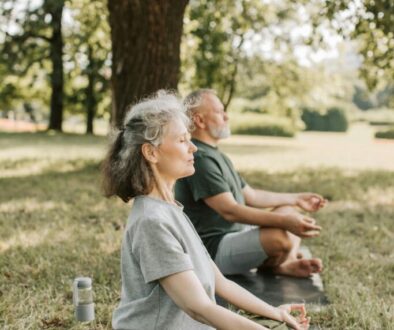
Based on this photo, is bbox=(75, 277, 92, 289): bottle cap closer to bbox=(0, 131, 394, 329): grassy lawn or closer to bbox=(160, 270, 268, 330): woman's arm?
bbox=(0, 131, 394, 329): grassy lawn

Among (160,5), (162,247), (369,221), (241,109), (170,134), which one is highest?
(160,5)

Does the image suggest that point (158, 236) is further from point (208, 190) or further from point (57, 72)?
point (57, 72)

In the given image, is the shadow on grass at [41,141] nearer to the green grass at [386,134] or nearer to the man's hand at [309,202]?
the man's hand at [309,202]

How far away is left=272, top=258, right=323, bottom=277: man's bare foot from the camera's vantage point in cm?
433

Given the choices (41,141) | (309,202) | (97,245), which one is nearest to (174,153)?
(309,202)

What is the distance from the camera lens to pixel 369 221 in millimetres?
6645

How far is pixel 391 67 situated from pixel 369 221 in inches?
187

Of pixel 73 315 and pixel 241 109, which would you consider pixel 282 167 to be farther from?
pixel 241 109

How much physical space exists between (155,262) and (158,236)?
0.10 metres

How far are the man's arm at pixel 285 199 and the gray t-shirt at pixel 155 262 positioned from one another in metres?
2.16

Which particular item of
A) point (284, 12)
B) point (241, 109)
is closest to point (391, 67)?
point (284, 12)

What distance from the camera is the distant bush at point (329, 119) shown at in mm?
44469

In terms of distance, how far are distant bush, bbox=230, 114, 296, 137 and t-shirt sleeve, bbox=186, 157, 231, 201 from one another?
29989 millimetres

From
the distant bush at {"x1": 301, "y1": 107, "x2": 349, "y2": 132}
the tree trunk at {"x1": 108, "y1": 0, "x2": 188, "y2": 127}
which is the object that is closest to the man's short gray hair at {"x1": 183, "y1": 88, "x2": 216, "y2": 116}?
the tree trunk at {"x1": 108, "y1": 0, "x2": 188, "y2": 127}
